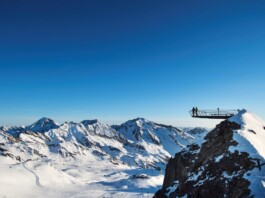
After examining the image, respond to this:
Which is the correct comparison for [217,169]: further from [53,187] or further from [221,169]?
[53,187]

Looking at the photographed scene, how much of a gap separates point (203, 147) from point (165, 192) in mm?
8366

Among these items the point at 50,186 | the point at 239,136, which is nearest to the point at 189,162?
the point at 239,136

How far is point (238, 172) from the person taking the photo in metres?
25.1

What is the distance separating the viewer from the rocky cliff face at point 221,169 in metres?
23.9

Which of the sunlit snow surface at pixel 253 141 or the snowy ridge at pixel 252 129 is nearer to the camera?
the sunlit snow surface at pixel 253 141

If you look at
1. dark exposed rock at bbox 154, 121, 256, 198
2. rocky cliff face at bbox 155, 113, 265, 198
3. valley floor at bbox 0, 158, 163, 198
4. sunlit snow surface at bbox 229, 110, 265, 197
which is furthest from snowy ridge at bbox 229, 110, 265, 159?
valley floor at bbox 0, 158, 163, 198

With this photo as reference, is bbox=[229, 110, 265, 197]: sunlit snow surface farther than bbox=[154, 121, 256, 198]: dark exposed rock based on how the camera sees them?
No

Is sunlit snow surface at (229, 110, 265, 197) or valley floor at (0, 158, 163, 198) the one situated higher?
sunlit snow surface at (229, 110, 265, 197)

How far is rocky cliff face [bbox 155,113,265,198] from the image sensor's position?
78.4ft

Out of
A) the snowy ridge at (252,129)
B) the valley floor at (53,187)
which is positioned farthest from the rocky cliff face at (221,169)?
the valley floor at (53,187)

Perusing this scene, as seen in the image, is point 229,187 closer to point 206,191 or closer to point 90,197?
point 206,191

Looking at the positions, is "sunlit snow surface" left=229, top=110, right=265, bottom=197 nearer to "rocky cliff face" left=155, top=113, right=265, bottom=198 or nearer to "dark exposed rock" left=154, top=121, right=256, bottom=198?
"rocky cliff face" left=155, top=113, right=265, bottom=198

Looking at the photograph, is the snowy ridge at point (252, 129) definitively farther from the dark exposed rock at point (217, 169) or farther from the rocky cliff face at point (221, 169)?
the dark exposed rock at point (217, 169)

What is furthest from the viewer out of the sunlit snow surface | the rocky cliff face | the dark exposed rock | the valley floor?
the valley floor
